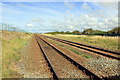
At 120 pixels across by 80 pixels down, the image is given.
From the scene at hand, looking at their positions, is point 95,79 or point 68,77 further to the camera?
point 68,77

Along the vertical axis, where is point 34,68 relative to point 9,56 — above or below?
below

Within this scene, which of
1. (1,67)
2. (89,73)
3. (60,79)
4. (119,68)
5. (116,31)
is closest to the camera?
(60,79)

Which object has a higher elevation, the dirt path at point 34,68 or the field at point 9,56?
the field at point 9,56

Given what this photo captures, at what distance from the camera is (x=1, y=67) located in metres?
8.24

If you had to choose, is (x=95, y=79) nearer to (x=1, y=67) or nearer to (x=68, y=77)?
(x=68, y=77)

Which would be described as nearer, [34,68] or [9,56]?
[34,68]

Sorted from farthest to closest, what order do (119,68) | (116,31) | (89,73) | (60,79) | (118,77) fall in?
1. (116,31)
2. (119,68)
3. (89,73)
4. (118,77)
5. (60,79)

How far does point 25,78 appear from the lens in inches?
282

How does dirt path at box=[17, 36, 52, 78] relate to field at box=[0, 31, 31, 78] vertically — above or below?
below

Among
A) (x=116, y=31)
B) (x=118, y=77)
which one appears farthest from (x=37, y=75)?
(x=116, y=31)

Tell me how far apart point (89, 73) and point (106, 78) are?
1007 millimetres

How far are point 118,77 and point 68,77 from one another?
247cm

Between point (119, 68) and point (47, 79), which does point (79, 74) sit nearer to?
point (47, 79)

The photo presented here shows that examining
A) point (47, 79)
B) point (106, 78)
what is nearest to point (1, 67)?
point (47, 79)
